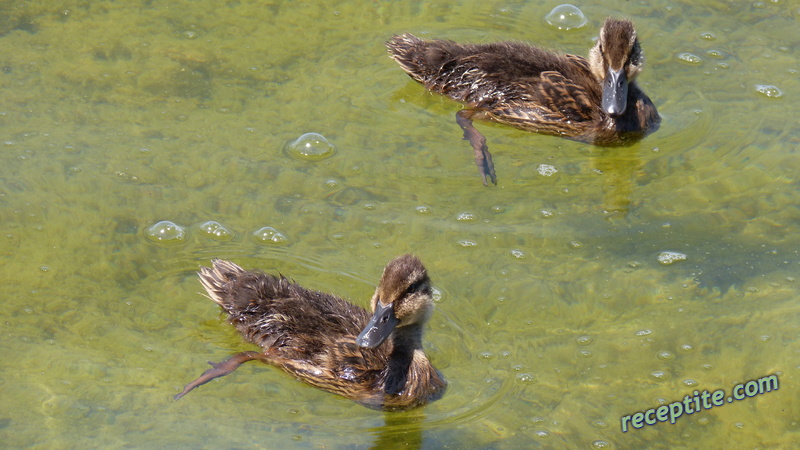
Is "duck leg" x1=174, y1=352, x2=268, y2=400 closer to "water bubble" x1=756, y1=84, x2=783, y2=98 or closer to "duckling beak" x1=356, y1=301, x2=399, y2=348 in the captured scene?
"duckling beak" x1=356, y1=301, x2=399, y2=348

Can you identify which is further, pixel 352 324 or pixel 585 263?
pixel 585 263

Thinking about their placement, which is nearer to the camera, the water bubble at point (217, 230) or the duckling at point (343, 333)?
the duckling at point (343, 333)

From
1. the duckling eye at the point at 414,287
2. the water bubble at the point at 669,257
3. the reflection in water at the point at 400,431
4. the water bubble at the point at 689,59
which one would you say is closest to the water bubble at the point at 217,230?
the duckling eye at the point at 414,287

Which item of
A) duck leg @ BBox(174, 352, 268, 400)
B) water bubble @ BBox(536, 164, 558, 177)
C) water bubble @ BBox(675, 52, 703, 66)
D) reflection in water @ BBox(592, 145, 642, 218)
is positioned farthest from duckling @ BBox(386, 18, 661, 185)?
duck leg @ BBox(174, 352, 268, 400)

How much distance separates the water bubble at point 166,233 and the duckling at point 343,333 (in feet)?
1.92

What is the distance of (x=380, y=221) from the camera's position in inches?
263

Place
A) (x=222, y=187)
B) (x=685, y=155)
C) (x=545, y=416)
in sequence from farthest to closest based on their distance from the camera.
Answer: (x=685, y=155) → (x=222, y=187) → (x=545, y=416)

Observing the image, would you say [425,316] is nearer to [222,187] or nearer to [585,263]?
[585,263]

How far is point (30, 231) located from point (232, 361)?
172 cm

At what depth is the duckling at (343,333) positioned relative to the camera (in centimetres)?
538

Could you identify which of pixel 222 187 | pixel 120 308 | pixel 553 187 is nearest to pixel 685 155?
pixel 553 187

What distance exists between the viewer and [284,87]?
8055mm

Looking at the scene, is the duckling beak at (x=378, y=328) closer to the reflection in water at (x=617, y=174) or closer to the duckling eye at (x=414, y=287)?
the duckling eye at (x=414, y=287)

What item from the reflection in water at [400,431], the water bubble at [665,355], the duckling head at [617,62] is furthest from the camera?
the duckling head at [617,62]
